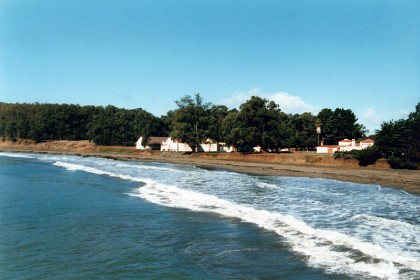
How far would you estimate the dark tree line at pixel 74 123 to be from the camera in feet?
442

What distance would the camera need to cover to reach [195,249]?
1517 cm

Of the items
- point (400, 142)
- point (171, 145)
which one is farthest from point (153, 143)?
point (400, 142)

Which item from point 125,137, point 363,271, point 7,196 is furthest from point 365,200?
point 125,137

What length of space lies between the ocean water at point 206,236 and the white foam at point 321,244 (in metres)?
0.04

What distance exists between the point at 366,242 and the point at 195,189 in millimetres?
20536

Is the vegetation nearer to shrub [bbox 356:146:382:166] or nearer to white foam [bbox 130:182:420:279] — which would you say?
shrub [bbox 356:146:382:166]

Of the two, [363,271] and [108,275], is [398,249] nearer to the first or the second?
[363,271]

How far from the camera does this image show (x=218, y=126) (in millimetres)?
109938

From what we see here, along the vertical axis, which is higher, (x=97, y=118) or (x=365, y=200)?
(x=97, y=118)

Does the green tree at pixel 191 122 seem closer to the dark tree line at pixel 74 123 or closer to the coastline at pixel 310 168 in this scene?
the coastline at pixel 310 168

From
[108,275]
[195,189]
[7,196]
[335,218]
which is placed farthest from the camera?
[195,189]

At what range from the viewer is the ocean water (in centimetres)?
1270

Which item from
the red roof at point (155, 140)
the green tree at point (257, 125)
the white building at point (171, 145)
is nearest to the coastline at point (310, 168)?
the green tree at point (257, 125)

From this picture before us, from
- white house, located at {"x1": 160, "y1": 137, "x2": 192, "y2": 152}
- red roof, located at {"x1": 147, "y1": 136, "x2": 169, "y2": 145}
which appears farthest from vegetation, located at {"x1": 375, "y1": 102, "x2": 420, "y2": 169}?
red roof, located at {"x1": 147, "y1": 136, "x2": 169, "y2": 145}
